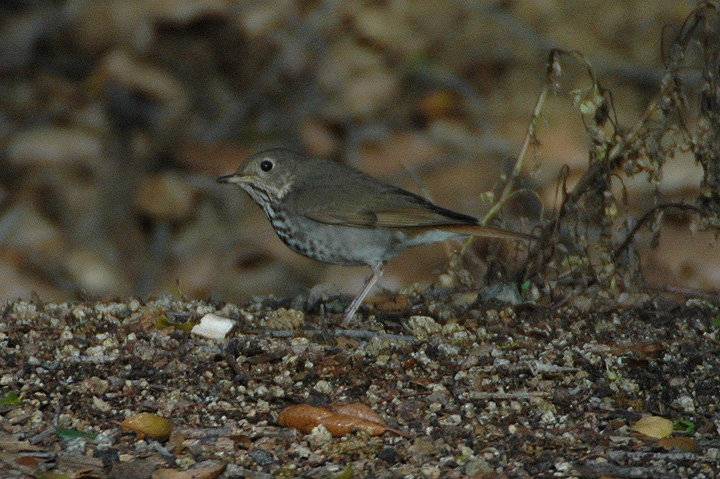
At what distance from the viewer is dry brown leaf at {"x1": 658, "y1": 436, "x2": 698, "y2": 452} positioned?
335 cm

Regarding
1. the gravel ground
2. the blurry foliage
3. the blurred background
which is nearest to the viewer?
the gravel ground

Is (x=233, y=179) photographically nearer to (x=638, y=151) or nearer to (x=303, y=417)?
(x=638, y=151)

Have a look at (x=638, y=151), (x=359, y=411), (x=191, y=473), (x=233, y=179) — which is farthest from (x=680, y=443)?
(x=233, y=179)

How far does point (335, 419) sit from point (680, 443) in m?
1.08

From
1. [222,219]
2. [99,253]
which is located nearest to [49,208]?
[99,253]

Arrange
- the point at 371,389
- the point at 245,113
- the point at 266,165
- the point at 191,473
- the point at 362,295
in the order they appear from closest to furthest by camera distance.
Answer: the point at 191,473, the point at 371,389, the point at 362,295, the point at 266,165, the point at 245,113

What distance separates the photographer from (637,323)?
442cm

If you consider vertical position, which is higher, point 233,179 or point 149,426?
point 233,179

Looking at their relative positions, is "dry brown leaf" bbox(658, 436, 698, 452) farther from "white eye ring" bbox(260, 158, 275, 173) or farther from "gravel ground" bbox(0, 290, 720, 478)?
"white eye ring" bbox(260, 158, 275, 173)

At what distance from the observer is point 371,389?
375cm

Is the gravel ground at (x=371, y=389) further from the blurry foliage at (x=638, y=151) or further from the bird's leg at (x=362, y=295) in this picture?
the blurry foliage at (x=638, y=151)

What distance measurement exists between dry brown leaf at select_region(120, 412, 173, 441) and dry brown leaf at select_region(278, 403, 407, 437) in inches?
14.4

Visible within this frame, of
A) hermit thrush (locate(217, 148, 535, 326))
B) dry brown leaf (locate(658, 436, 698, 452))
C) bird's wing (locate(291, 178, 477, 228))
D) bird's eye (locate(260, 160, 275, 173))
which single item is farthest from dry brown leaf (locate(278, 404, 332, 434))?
bird's eye (locate(260, 160, 275, 173))

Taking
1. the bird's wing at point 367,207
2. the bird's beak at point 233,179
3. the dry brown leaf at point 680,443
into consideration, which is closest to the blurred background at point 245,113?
the bird's beak at point 233,179
